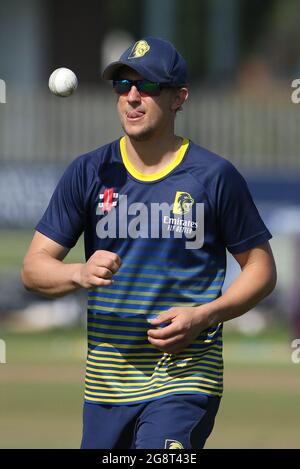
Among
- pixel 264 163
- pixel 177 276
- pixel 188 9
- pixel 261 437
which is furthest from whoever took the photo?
pixel 188 9

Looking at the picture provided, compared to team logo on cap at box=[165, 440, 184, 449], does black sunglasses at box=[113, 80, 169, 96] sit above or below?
above

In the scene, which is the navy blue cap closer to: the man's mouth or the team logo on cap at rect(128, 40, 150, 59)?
the team logo on cap at rect(128, 40, 150, 59)

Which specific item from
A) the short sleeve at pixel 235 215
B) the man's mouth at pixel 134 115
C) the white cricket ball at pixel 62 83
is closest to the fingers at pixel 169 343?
the short sleeve at pixel 235 215

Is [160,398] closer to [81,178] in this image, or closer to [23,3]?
[81,178]

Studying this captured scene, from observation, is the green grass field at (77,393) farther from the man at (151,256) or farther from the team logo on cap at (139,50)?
the team logo on cap at (139,50)

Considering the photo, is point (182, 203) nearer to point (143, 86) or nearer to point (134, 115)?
point (134, 115)

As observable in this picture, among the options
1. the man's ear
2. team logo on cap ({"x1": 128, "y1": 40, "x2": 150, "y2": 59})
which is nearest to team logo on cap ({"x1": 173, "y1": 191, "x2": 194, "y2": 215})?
the man's ear

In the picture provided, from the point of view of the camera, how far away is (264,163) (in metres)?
20.4

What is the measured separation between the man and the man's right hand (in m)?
0.28

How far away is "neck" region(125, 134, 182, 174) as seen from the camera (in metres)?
6.31

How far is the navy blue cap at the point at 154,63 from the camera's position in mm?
6207

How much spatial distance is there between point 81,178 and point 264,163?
14263mm

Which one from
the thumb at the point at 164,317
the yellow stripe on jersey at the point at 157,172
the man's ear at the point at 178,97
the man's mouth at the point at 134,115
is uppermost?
the man's ear at the point at 178,97

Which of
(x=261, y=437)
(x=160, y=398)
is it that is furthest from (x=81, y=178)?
(x=261, y=437)
